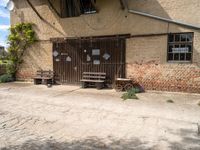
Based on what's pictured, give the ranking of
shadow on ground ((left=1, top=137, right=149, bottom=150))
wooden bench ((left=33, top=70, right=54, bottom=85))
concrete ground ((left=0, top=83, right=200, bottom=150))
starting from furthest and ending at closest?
wooden bench ((left=33, top=70, right=54, bottom=85)), concrete ground ((left=0, top=83, right=200, bottom=150)), shadow on ground ((left=1, top=137, right=149, bottom=150))

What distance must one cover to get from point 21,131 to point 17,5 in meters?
11.3

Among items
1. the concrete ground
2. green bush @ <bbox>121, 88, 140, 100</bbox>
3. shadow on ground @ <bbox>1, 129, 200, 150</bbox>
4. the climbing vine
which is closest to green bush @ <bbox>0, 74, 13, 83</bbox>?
the climbing vine

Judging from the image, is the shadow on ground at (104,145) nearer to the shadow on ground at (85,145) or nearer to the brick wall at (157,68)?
the shadow on ground at (85,145)

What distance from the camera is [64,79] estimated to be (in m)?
13.2

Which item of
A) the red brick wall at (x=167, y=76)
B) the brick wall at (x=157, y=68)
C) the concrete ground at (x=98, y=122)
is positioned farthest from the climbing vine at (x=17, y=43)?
the red brick wall at (x=167, y=76)

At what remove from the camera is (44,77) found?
44.4 feet

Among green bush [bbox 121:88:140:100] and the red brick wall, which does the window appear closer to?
the red brick wall

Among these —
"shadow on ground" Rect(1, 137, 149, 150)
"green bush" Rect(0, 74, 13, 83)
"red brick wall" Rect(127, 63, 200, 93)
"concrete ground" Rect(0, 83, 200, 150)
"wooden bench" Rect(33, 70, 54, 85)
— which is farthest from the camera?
"green bush" Rect(0, 74, 13, 83)

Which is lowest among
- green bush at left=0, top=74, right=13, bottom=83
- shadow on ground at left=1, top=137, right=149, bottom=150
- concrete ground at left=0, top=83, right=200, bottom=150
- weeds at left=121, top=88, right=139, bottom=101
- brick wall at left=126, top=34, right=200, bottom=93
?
shadow on ground at left=1, top=137, right=149, bottom=150

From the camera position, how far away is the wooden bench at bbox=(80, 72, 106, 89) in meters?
11.7

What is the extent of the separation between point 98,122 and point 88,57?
21.4ft

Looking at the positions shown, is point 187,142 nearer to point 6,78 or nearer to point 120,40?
point 120,40

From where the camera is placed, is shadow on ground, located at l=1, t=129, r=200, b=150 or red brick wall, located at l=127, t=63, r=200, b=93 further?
red brick wall, located at l=127, t=63, r=200, b=93

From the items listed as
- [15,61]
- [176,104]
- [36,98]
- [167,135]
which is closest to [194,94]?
[176,104]
